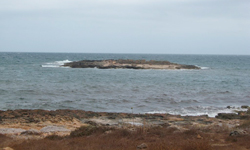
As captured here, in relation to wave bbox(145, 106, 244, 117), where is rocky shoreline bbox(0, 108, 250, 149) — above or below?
above

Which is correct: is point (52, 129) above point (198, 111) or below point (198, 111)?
above

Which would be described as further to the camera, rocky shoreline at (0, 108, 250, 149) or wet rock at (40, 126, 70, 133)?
rocky shoreline at (0, 108, 250, 149)

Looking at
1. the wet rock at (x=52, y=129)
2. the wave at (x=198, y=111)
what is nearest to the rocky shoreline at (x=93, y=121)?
the wet rock at (x=52, y=129)

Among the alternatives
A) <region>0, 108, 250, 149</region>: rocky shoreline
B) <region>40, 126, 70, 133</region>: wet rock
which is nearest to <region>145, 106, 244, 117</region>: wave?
<region>0, 108, 250, 149</region>: rocky shoreline

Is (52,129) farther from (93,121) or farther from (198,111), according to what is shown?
Result: (198,111)

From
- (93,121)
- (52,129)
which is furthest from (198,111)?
(52,129)

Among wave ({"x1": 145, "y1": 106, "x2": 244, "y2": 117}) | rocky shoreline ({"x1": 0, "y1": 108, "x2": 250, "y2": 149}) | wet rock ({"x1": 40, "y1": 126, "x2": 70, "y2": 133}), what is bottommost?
wave ({"x1": 145, "y1": 106, "x2": 244, "y2": 117})

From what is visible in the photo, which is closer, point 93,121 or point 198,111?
point 93,121

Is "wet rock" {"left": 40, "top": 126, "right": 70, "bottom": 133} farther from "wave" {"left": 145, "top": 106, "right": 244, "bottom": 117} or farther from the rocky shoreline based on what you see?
"wave" {"left": 145, "top": 106, "right": 244, "bottom": 117}

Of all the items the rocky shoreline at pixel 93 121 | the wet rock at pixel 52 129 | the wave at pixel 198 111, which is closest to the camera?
the wet rock at pixel 52 129

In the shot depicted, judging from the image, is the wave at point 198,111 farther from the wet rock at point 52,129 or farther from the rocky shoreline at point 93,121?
the wet rock at point 52,129

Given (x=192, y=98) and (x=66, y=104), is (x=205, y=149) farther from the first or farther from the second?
(x=192, y=98)

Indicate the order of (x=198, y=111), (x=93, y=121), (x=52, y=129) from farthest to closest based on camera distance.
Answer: (x=198, y=111) < (x=93, y=121) < (x=52, y=129)

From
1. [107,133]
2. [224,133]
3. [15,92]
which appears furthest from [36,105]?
[224,133]
